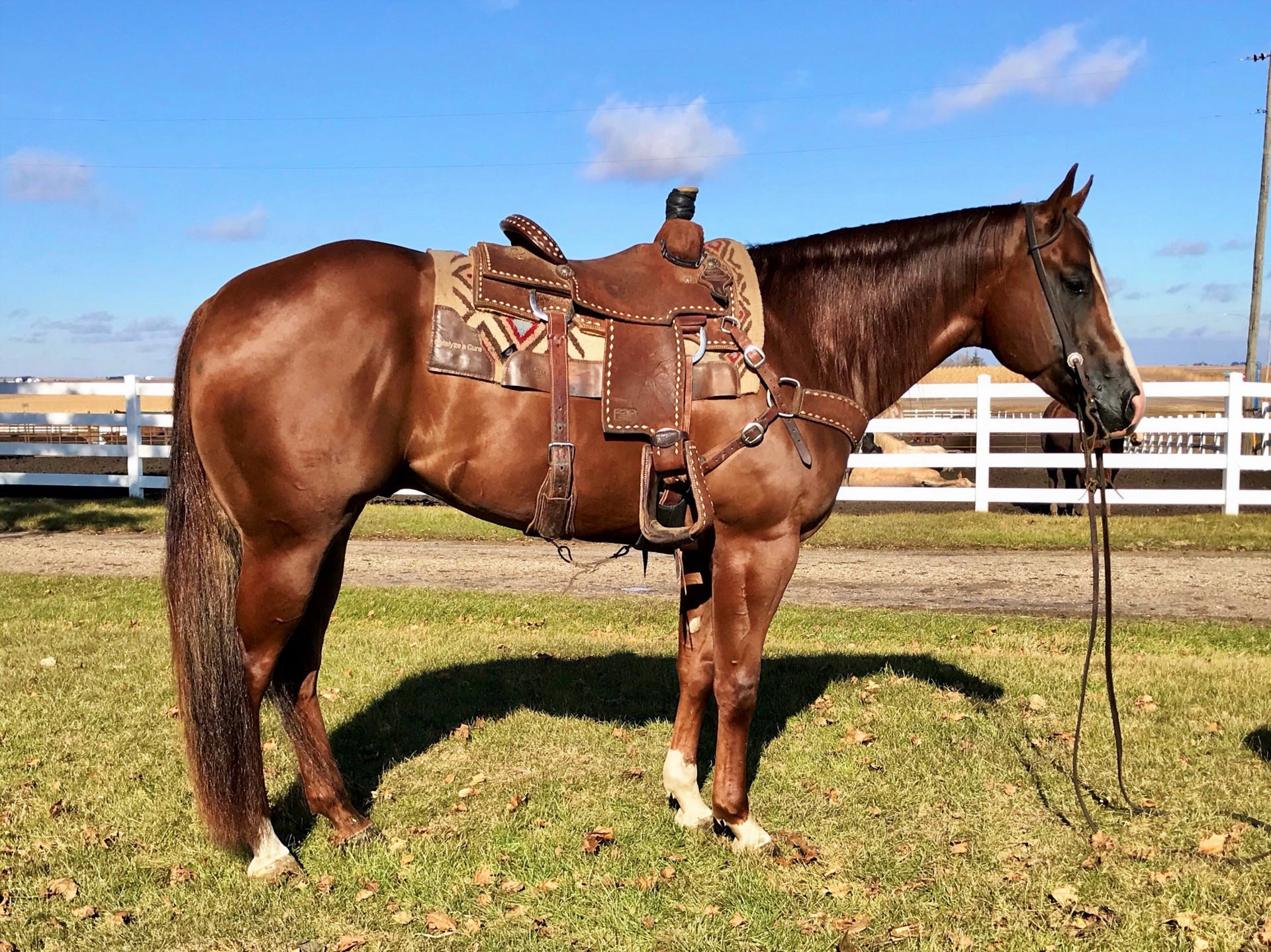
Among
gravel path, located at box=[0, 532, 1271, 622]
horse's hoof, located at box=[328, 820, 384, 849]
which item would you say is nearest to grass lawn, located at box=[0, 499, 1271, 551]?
gravel path, located at box=[0, 532, 1271, 622]

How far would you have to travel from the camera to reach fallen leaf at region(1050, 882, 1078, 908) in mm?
3605

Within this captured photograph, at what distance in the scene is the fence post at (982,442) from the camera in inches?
539

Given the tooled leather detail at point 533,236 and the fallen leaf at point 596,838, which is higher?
the tooled leather detail at point 533,236

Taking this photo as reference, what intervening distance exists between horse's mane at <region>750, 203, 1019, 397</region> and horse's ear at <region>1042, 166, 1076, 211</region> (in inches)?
7.0

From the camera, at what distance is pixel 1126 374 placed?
3.99 metres

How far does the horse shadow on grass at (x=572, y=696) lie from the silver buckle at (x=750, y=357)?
7.01 feet

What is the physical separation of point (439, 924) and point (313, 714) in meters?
1.16

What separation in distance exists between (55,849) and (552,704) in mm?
2677

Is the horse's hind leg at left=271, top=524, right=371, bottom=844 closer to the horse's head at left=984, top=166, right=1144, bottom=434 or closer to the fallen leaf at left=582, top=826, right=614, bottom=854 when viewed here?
the fallen leaf at left=582, top=826, right=614, bottom=854

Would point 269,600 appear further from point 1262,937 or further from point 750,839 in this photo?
point 1262,937

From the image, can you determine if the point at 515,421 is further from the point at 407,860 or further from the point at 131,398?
the point at 131,398

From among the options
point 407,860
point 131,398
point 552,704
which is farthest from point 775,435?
point 131,398

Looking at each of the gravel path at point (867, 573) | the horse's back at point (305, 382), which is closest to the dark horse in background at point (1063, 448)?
the gravel path at point (867, 573)

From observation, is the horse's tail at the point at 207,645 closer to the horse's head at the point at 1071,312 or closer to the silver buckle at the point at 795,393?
the silver buckle at the point at 795,393
